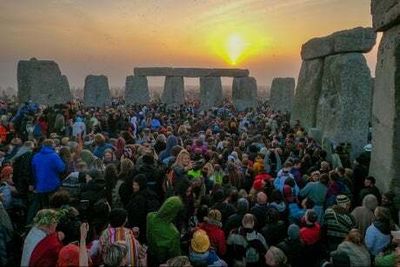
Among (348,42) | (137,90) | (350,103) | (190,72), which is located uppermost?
(348,42)

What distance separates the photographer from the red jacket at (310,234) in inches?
232

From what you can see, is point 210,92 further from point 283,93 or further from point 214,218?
point 214,218

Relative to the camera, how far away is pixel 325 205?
759 cm

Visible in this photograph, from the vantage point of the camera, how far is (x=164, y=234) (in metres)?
5.43

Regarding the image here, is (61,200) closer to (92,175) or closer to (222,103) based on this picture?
(92,175)

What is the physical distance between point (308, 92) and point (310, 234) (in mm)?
10744

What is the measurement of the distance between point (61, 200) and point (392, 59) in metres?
5.96

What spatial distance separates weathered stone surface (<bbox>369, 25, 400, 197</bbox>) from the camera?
7629 millimetres

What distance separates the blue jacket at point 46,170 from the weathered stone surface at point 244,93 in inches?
1007

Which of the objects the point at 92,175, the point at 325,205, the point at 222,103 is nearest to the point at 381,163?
the point at 325,205

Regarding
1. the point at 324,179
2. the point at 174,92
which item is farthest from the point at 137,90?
the point at 324,179

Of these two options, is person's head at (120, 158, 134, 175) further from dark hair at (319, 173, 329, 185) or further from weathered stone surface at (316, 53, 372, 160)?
weathered stone surface at (316, 53, 372, 160)

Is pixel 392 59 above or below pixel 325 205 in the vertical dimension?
above

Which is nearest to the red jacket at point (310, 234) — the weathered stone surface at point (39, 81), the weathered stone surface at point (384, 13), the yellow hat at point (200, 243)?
the yellow hat at point (200, 243)
